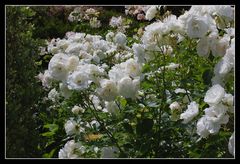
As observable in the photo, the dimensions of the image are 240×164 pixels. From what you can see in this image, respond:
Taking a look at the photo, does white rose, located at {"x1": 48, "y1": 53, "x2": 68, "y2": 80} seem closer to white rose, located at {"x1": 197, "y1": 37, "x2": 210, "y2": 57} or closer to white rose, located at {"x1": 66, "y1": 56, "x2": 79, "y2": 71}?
white rose, located at {"x1": 66, "y1": 56, "x2": 79, "y2": 71}

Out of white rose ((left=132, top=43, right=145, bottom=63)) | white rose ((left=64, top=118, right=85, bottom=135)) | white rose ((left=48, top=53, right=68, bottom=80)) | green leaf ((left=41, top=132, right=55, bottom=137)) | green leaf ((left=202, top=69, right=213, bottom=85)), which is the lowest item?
green leaf ((left=41, top=132, right=55, bottom=137))

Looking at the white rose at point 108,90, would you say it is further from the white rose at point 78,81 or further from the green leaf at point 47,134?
the green leaf at point 47,134

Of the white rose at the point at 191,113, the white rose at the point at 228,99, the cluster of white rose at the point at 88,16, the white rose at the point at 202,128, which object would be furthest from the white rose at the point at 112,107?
the cluster of white rose at the point at 88,16

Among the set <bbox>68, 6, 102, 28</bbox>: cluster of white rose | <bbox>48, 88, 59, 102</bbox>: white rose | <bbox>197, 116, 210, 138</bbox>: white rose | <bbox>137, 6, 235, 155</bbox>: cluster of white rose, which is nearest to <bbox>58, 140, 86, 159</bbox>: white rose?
<bbox>137, 6, 235, 155</bbox>: cluster of white rose

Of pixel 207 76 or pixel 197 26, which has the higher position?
pixel 197 26

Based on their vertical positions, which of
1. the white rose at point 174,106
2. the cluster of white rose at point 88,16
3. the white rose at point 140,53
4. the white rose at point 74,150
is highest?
the cluster of white rose at point 88,16

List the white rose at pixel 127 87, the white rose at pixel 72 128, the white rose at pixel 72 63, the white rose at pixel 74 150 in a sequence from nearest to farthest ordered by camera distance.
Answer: the white rose at pixel 127 87
the white rose at pixel 72 63
the white rose at pixel 74 150
the white rose at pixel 72 128

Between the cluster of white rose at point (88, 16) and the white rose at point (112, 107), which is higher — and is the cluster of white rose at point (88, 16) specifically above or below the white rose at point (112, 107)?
above

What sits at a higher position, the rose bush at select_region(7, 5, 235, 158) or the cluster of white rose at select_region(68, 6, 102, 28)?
the cluster of white rose at select_region(68, 6, 102, 28)

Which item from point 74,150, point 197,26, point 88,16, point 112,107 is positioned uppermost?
point 88,16

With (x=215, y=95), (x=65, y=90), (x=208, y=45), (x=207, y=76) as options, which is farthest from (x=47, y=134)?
(x=215, y=95)

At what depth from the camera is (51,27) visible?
338 inches

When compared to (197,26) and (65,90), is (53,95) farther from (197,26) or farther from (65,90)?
(197,26)

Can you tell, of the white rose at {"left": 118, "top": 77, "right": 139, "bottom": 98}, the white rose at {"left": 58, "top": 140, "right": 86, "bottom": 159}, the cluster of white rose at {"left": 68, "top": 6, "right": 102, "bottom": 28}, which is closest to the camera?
the white rose at {"left": 118, "top": 77, "right": 139, "bottom": 98}
